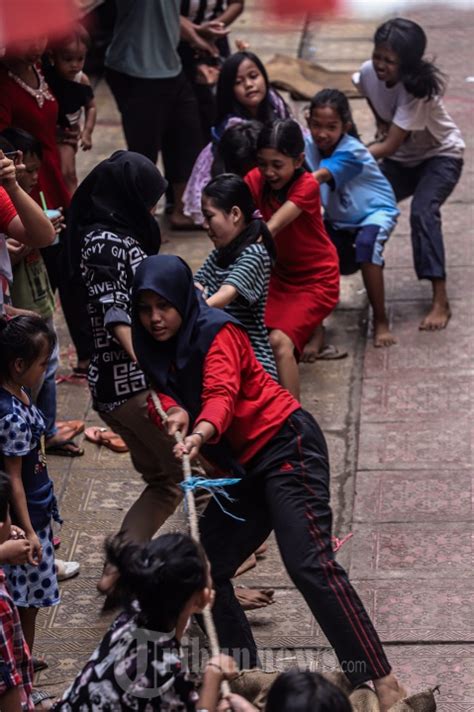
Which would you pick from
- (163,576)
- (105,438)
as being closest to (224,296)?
(105,438)

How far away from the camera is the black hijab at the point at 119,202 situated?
4.83 meters

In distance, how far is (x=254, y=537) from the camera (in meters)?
4.45

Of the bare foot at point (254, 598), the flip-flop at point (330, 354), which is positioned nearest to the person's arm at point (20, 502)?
the bare foot at point (254, 598)

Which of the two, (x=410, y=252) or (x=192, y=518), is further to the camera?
(x=410, y=252)

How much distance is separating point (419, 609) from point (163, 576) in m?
1.86

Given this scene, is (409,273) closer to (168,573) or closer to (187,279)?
(187,279)

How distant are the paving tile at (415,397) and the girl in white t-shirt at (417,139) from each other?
1.85 ft

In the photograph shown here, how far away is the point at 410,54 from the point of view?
6836 millimetres

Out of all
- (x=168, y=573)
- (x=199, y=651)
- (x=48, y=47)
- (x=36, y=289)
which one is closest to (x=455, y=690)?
(x=199, y=651)

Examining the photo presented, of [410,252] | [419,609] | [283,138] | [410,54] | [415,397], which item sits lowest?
[410,252]

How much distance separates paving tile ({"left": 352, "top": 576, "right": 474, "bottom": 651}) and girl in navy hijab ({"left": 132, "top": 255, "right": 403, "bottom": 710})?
1.85 ft

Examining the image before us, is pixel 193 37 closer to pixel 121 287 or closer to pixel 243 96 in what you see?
pixel 243 96

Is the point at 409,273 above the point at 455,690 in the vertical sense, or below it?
below

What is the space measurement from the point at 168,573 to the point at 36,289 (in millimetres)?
2621
